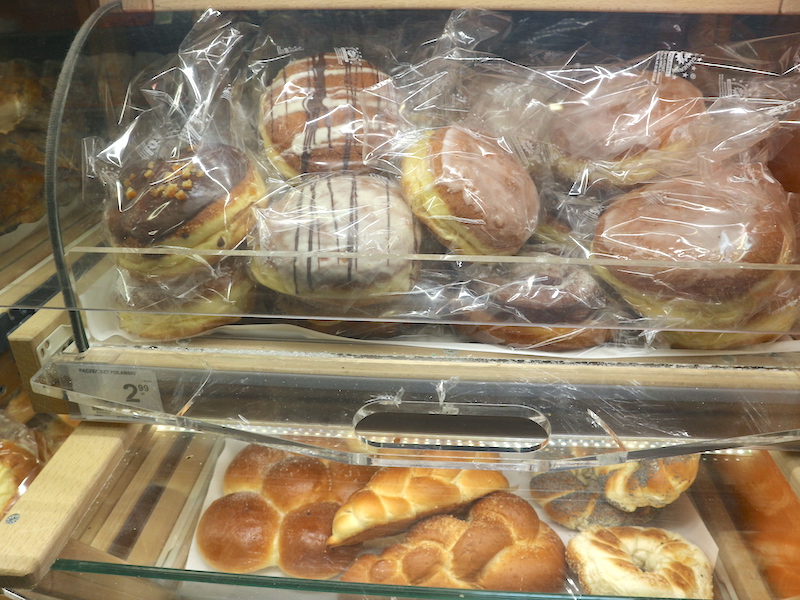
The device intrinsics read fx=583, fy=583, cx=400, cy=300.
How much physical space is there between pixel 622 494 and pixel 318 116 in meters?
0.98

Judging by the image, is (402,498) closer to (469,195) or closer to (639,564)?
(639,564)

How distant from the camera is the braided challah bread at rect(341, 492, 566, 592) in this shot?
3.68ft

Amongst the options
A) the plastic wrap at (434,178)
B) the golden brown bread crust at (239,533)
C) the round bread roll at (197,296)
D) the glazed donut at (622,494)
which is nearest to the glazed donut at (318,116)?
the plastic wrap at (434,178)

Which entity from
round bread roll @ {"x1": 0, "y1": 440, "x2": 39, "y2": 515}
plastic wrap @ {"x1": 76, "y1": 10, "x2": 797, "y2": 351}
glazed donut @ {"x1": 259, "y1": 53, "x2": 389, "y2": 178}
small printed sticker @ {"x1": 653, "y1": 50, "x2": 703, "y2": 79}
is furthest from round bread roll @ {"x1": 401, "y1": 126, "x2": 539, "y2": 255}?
round bread roll @ {"x1": 0, "y1": 440, "x2": 39, "y2": 515}

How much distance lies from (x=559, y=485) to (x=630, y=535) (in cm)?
16

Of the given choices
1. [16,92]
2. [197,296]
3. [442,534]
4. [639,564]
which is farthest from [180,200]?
[639,564]

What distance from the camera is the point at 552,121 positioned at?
3.98ft

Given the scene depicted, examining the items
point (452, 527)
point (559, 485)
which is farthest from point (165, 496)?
point (559, 485)

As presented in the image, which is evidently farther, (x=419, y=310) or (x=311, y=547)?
(x=311, y=547)

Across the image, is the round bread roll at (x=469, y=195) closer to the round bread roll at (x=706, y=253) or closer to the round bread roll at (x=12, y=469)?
the round bread roll at (x=706, y=253)

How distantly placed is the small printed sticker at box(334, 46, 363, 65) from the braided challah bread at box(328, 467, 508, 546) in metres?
0.87

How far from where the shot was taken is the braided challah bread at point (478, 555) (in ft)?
3.68

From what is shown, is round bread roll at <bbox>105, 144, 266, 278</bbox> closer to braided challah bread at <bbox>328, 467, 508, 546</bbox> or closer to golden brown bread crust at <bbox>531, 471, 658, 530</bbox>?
braided challah bread at <bbox>328, 467, 508, 546</bbox>

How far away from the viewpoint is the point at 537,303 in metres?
1.05
